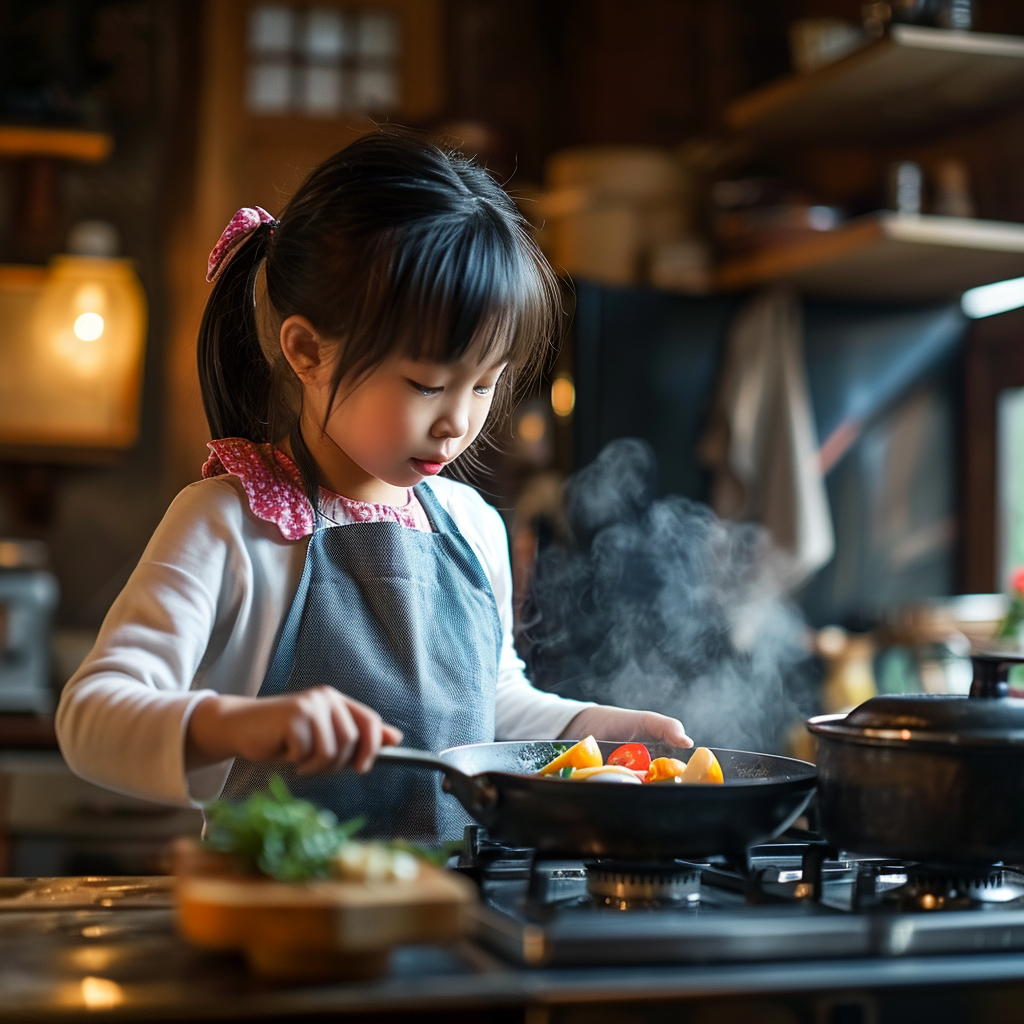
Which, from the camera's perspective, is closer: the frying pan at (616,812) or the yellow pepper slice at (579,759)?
the frying pan at (616,812)

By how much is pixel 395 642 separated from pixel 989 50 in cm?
200

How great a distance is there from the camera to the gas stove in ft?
2.28

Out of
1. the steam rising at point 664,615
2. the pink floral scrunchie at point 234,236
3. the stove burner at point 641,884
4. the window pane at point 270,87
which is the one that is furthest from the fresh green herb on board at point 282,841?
the window pane at point 270,87

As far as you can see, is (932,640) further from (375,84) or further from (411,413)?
(375,84)

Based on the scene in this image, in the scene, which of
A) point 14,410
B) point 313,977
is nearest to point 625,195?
point 14,410

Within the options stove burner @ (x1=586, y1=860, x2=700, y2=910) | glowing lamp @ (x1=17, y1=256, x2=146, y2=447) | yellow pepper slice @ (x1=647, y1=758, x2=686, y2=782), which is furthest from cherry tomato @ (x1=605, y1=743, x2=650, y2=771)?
glowing lamp @ (x1=17, y1=256, x2=146, y2=447)

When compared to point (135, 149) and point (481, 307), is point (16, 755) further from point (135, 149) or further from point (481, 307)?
point (481, 307)

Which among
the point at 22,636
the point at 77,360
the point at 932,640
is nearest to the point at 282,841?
the point at 932,640

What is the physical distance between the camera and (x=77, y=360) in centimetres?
366

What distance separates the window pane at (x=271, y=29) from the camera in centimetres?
397

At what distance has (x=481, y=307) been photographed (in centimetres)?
105

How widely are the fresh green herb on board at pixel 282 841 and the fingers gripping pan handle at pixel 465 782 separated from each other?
0.11m

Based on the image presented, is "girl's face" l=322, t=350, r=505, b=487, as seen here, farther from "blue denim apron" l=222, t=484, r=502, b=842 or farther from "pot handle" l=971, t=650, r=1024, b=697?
"pot handle" l=971, t=650, r=1024, b=697

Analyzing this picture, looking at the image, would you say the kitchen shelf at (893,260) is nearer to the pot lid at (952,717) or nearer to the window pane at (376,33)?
the window pane at (376,33)
